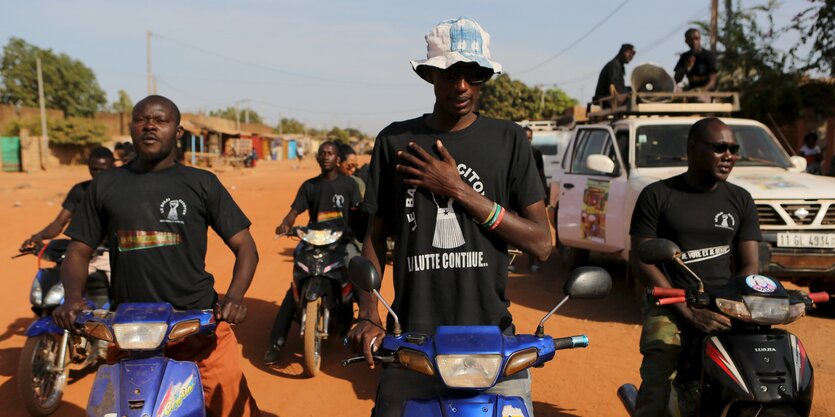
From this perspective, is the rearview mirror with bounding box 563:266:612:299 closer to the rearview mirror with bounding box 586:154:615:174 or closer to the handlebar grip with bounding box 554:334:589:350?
the handlebar grip with bounding box 554:334:589:350

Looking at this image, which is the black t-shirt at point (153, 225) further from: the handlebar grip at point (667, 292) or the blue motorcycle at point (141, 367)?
the handlebar grip at point (667, 292)

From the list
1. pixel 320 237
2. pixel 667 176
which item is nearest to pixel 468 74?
pixel 320 237

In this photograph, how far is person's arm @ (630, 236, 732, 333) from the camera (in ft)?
10.4

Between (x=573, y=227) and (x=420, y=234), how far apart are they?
22.5 feet

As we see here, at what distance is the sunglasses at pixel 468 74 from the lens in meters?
2.49

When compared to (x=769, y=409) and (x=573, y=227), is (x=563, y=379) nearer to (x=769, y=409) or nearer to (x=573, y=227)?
(x=769, y=409)

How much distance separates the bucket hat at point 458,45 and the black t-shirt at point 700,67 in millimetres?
8814

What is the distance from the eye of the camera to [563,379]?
5.62 meters

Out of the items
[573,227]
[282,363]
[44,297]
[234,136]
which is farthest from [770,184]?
[234,136]

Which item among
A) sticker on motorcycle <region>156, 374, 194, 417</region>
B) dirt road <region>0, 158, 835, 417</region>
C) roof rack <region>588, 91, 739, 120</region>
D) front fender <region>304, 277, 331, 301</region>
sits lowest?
dirt road <region>0, 158, 835, 417</region>

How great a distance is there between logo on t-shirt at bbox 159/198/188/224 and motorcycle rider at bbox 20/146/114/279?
2.26 m

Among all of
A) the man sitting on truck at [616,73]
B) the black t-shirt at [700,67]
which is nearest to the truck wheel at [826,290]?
the black t-shirt at [700,67]

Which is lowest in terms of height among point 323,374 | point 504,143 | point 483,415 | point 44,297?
point 323,374

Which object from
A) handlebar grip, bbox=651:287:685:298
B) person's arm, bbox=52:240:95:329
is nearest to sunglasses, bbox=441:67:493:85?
handlebar grip, bbox=651:287:685:298
